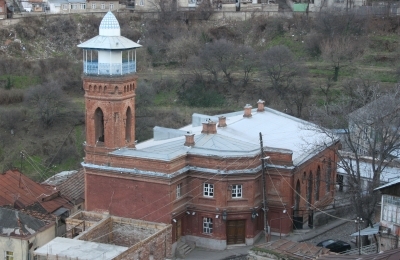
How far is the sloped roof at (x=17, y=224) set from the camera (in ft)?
98.4

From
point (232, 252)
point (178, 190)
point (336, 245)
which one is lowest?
point (232, 252)

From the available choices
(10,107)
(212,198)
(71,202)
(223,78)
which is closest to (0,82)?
(10,107)

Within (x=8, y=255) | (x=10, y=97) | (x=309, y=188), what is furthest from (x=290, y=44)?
(x=8, y=255)

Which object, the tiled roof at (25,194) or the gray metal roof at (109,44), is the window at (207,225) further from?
the gray metal roof at (109,44)

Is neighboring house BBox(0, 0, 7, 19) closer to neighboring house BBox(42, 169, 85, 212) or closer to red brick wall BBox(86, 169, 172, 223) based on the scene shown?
neighboring house BBox(42, 169, 85, 212)

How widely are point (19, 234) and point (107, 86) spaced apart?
7.37 m

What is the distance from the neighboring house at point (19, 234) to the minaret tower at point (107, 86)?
3.75 meters

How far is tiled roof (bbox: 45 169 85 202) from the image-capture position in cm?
3641

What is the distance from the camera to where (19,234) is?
29891mm

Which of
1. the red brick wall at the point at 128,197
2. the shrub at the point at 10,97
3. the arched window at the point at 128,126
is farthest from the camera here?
the shrub at the point at 10,97

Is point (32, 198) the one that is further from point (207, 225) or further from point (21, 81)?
point (21, 81)

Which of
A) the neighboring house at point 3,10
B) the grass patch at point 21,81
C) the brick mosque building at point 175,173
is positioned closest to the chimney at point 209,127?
the brick mosque building at point 175,173

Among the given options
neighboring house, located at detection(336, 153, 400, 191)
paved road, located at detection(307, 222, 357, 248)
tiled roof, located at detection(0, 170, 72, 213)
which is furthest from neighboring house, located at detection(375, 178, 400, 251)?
tiled roof, located at detection(0, 170, 72, 213)

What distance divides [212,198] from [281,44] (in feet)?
136
